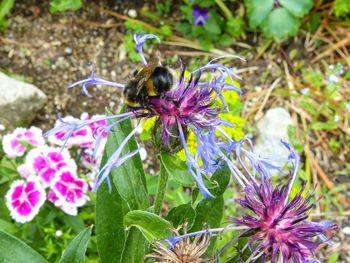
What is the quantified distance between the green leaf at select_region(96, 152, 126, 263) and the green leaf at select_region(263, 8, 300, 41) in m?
1.66

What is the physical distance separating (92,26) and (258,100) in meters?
1.20

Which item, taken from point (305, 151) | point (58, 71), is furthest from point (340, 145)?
point (58, 71)

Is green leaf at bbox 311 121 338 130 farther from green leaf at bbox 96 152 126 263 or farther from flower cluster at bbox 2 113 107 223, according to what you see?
green leaf at bbox 96 152 126 263

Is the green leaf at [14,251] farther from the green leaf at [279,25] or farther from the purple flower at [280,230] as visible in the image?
the green leaf at [279,25]

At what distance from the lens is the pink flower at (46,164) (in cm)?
171

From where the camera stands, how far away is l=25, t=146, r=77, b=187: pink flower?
1.71 m

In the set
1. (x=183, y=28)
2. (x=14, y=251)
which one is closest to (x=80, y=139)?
(x=14, y=251)

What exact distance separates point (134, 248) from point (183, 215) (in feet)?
0.54

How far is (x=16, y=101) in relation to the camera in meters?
2.30

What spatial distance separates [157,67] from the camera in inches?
40.1

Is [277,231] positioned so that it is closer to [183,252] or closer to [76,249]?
[183,252]

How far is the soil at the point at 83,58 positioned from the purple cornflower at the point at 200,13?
0.77 feet

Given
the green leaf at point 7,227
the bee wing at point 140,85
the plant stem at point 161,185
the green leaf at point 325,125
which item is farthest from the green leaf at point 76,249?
the green leaf at point 325,125

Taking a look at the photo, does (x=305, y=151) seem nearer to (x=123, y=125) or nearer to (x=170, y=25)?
(x=170, y=25)
